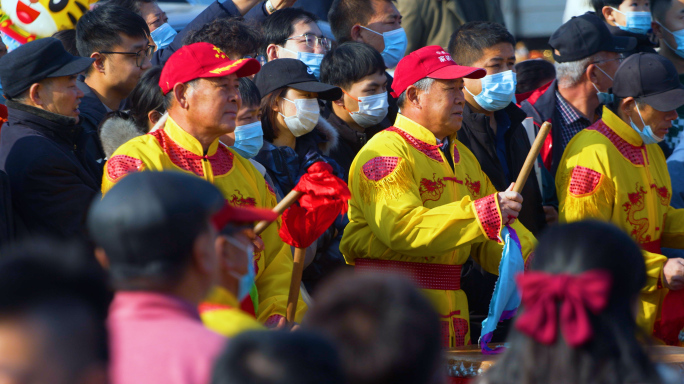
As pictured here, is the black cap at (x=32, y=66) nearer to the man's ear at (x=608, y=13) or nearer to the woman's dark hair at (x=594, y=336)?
the woman's dark hair at (x=594, y=336)

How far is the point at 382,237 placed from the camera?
4367 mm

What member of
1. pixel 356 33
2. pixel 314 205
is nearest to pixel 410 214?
pixel 314 205

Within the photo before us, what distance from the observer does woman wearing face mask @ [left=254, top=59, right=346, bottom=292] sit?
204 inches

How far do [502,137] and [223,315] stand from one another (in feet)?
13.1

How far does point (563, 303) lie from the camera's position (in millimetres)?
2141

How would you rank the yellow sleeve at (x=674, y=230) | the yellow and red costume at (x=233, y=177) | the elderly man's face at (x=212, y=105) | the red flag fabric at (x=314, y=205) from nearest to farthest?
the red flag fabric at (x=314, y=205) < the yellow and red costume at (x=233, y=177) < the elderly man's face at (x=212, y=105) < the yellow sleeve at (x=674, y=230)

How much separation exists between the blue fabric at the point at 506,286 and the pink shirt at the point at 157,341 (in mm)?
2520

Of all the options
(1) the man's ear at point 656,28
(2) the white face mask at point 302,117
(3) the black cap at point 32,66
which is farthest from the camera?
(1) the man's ear at point 656,28

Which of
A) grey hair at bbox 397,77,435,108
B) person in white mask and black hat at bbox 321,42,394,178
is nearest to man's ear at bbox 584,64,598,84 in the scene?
person in white mask and black hat at bbox 321,42,394,178

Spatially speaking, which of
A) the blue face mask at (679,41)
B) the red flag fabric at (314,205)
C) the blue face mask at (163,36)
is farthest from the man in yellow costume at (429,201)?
the blue face mask at (679,41)

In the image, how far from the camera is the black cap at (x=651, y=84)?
17.9 ft

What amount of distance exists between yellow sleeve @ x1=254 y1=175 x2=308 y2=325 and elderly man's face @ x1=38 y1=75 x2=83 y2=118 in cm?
111

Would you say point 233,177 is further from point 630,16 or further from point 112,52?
point 630,16

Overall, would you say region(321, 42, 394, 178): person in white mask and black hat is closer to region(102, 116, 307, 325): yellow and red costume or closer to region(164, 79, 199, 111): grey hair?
region(102, 116, 307, 325): yellow and red costume
